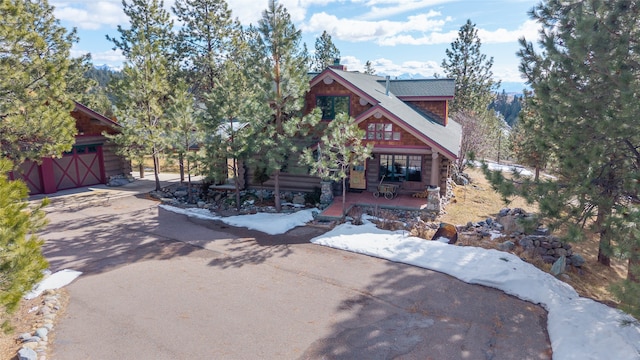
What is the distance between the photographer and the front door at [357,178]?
1997 centimetres

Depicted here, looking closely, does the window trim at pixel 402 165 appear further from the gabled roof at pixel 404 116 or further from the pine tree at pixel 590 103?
the pine tree at pixel 590 103

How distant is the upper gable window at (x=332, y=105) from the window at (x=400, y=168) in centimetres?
318

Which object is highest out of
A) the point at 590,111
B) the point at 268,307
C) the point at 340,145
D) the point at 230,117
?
the point at 230,117

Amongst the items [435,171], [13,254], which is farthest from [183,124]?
[13,254]

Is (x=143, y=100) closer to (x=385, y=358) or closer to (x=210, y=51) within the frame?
(x=210, y=51)

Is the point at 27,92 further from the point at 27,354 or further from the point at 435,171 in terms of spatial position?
the point at 435,171

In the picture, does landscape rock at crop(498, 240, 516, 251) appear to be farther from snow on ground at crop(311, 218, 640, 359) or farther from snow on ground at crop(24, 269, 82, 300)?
snow on ground at crop(24, 269, 82, 300)

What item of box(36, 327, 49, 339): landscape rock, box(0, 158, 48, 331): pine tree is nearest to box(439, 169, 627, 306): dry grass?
box(0, 158, 48, 331): pine tree

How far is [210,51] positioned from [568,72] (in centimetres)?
2350

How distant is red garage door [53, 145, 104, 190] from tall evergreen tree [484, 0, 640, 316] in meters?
22.2

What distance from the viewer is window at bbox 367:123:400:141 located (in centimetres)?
1786

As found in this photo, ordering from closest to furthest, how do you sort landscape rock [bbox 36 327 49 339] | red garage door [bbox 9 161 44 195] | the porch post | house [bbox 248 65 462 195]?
landscape rock [bbox 36 327 49 339], the porch post, house [bbox 248 65 462 195], red garage door [bbox 9 161 44 195]

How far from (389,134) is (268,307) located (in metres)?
10.9

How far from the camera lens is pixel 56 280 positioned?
1082 centimetres
